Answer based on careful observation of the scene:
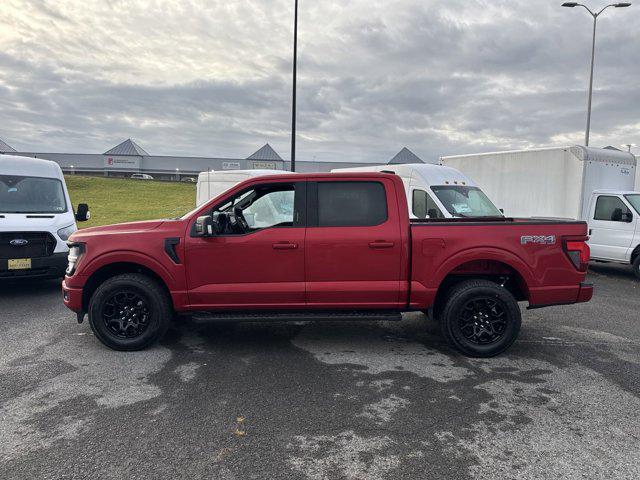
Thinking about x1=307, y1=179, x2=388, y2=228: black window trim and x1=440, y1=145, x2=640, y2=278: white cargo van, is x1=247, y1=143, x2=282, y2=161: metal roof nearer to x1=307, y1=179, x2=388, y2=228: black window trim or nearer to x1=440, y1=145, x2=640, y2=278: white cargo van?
x1=440, y1=145, x2=640, y2=278: white cargo van

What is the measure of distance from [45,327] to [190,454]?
389 centimetres

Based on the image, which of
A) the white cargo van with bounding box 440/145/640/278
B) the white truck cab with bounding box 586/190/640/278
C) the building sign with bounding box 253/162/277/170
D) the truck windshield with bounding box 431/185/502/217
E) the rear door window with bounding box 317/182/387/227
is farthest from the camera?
the building sign with bounding box 253/162/277/170

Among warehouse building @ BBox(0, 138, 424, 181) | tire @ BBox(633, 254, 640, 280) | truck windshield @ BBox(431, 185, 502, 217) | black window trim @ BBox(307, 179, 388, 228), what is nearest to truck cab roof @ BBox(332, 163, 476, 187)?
truck windshield @ BBox(431, 185, 502, 217)

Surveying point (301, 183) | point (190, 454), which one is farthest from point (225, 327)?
point (190, 454)

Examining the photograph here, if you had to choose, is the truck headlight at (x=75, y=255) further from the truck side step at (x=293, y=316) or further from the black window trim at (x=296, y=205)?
the truck side step at (x=293, y=316)

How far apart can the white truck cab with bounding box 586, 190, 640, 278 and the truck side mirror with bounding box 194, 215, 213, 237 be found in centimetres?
890

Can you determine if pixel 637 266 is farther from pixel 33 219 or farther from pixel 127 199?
pixel 127 199

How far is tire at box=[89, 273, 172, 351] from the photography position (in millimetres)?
4934

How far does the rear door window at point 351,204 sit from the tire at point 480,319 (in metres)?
1.17

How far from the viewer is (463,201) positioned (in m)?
9.91

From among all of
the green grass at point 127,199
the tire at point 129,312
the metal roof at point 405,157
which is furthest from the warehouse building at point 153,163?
the tire at point 129,312

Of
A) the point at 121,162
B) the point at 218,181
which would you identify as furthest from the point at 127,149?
the point at 218,181

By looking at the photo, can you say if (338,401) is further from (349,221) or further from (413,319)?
(413,319)

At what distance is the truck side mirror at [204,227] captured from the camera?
188 inches
